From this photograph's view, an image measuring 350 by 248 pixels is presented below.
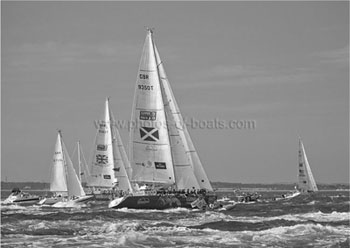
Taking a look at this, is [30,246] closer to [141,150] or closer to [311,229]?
[311,229]

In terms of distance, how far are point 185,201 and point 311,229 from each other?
18462 mm

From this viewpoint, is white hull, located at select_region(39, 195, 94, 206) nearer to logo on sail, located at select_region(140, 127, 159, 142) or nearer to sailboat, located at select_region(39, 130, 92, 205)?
sailboat, located at select_region(39, 130, 92, 205)

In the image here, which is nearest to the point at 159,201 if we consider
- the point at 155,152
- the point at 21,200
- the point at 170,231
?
the point at 155,152

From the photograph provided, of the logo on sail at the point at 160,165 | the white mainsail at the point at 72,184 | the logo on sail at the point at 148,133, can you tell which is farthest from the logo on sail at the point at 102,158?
the logo on sail at the point at 160,165

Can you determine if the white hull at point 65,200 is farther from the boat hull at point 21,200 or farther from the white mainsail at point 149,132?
the white mainsail at point 149,132

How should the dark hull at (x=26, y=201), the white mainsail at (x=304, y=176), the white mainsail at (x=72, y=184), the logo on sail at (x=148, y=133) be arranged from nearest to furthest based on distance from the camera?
the logo on sail at (x=148, y=133)
the white mainsail at (x=72, y=184)
the dark hull at (x=26, y=201)
the white mainsail at (x=304, y=176)

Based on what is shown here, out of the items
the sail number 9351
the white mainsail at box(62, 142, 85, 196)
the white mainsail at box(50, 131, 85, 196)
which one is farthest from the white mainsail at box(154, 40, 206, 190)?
the white mainsail at box(50, 131, 85, 196)

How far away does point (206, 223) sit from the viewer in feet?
151

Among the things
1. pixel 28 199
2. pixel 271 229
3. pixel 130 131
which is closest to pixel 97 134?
pixel 28 199

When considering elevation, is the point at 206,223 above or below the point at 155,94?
below

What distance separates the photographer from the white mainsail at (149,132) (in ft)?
195

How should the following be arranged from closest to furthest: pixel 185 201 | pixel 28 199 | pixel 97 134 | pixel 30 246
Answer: pixel 30 246
pixel 185 201
pixel 97 134
pixel 28 199

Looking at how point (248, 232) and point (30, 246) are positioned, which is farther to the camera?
point (248, 232)

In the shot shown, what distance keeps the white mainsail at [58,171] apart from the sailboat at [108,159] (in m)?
4.42
